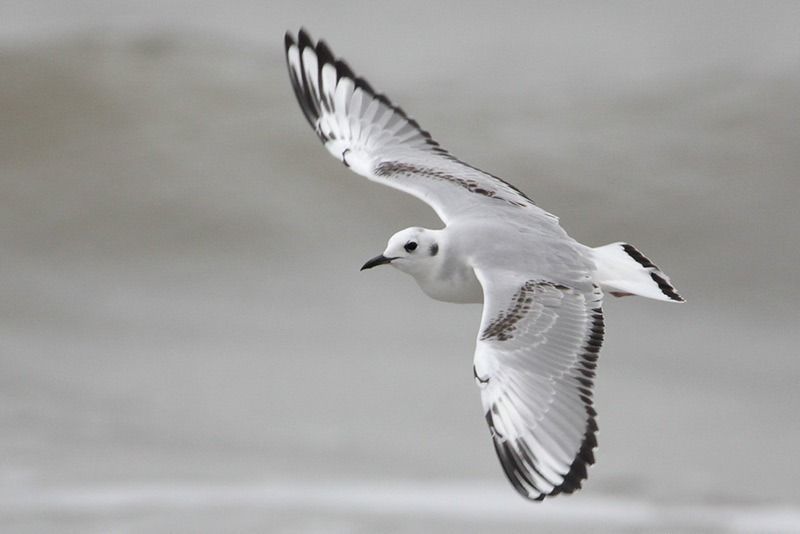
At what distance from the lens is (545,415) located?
335 centimetres

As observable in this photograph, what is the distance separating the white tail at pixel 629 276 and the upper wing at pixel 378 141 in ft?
0.98

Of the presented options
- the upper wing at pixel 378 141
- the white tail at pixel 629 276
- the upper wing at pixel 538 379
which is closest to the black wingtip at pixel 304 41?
the upper wing at pixel 378 141

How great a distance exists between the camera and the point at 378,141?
179 inches

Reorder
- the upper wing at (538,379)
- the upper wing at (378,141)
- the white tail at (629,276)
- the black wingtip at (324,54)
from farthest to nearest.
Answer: the black wingtip at (324,54) → the upper wing at (378,141) → the white tail at (629,276) → the upper wing at (538,379)

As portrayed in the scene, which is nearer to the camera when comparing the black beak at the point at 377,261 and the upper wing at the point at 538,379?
the upper wing at the point at 538,379

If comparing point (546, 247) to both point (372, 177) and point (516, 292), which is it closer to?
point (516, 292)

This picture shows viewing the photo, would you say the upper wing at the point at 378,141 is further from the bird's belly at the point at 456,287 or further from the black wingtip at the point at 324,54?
the bird's belly at the point at 456,287

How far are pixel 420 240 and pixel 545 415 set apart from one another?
2.23 feet

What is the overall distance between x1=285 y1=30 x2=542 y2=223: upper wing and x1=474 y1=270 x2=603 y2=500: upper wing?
0.56 meters

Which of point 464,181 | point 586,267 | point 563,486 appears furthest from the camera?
point 464,181

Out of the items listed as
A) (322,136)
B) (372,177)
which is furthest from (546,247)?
(322,136)

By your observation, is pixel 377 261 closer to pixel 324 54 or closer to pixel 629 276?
pixel 629 276

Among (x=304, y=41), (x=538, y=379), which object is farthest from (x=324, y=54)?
(x=538, y=379)

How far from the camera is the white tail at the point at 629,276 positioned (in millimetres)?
3779
